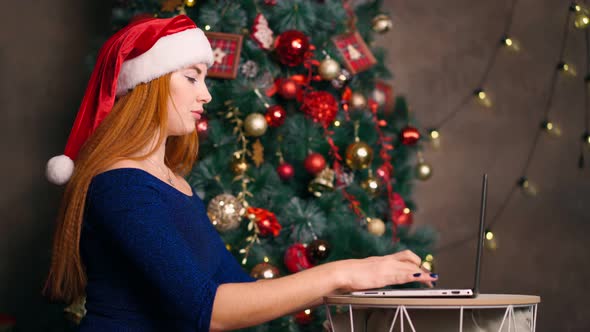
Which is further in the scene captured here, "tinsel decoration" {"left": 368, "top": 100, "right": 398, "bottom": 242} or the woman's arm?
"tinsel decoration" {"left": 368, "top": 100, "right": 398, "bottom": 242}

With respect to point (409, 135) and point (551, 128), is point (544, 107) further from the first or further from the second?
point (409, 135)

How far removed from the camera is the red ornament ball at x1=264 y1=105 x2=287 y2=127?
7.68 ft

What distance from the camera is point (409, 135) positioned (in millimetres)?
2725

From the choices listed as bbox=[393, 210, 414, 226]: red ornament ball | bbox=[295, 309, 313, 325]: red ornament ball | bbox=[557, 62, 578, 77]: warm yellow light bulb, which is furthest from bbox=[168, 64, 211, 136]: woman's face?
bbox=[557, 62, 578, 77]: warm yellow light bulb

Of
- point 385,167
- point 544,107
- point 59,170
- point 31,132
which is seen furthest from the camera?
point 544,107

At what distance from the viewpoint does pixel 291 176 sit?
2408 mm

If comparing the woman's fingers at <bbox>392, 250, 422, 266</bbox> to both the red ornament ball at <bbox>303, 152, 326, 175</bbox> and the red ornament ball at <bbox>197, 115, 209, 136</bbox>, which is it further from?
the red ornament ball at <bbox>197, 115, 209, 136</bbox>

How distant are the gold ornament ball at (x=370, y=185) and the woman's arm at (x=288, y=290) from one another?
1.22 m

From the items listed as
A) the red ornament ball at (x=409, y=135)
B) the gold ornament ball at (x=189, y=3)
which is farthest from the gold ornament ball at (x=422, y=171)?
the gold ornament ball at (x=189, y=3)

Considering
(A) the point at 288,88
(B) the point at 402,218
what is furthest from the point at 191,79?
(B) the point at 402,218

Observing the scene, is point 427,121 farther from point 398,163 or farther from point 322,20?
point 322,20

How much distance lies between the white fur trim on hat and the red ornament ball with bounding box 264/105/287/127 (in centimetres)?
63

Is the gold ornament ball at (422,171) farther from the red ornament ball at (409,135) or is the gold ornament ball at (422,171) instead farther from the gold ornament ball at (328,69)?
the gold ornament ball at (328,69)

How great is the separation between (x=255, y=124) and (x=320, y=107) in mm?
263
